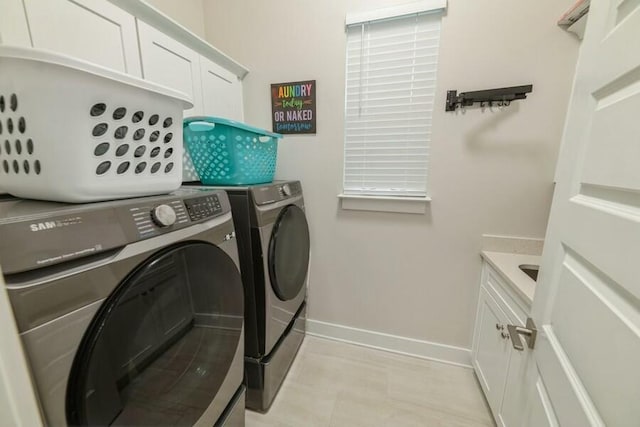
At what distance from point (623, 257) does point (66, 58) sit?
44.2 inches

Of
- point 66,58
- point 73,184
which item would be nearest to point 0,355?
point 73,184

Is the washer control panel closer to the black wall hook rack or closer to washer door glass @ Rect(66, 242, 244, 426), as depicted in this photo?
washer door glass @ Rect(66, 242, 244, 426)

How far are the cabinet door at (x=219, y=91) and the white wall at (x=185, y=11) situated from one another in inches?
14.2

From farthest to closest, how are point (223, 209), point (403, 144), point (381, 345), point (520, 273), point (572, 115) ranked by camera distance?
point (381, 345) → point (403, 144) → point (520, 273) → point (223, 209) → point (572, 115)

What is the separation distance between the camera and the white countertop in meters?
0.97

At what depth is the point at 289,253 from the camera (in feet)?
4.66

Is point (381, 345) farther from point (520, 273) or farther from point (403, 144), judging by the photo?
point (403, 144)

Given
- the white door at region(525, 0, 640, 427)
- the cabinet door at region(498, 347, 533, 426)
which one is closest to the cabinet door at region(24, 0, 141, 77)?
the white door at region(525, 0, 640, 427)

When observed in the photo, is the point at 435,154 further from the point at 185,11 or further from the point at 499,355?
the point at 185,11

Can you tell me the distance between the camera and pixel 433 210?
5.06 feet

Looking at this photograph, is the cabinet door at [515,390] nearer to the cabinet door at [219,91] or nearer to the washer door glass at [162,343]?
the washer door glass at [162,343]

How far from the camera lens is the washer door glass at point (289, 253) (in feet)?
4.05

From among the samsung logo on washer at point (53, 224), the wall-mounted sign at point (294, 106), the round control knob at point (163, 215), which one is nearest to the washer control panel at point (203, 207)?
the round control knob at point (163, 215)

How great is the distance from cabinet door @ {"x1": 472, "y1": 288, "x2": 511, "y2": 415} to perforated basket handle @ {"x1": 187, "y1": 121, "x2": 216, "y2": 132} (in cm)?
163
